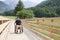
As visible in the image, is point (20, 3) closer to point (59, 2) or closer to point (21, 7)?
point (21, 7)

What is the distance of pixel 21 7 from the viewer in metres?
182

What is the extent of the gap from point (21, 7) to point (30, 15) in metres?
13.6

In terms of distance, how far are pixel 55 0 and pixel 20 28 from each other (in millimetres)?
173640

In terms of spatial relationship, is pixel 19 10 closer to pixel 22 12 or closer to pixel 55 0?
pixel 22 12

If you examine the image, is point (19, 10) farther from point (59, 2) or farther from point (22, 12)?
point (59, 2)

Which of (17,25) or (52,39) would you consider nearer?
(52,39)

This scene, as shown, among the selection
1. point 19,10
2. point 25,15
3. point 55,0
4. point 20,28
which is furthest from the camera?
point 55,0

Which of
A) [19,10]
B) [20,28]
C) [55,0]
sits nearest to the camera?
[20,28]

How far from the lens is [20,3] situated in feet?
601

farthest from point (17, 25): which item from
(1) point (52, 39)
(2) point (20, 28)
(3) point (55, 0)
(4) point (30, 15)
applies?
(3) point (55, 0)

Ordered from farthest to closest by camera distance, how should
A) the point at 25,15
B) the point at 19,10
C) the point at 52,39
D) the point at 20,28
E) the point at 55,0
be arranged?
the point at 55,0
the point at 19,10
the point at 25,15
the point at 20,28
the point at 52,39

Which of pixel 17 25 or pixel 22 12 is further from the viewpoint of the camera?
pixel 22 12

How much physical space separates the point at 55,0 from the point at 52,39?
7246 inches

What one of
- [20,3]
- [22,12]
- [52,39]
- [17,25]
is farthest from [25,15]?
[52,39]
